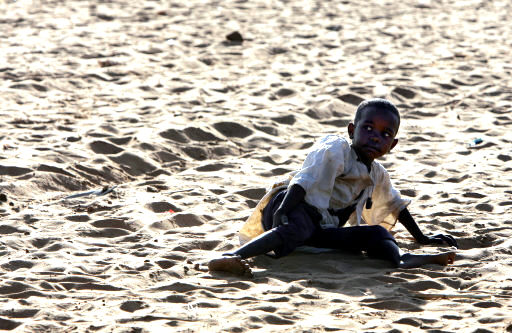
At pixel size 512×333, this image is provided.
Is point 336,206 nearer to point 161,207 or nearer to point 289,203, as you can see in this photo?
point 289,203

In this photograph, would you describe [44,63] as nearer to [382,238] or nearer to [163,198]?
[163,198]

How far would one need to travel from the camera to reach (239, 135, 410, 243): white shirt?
4.18 meters

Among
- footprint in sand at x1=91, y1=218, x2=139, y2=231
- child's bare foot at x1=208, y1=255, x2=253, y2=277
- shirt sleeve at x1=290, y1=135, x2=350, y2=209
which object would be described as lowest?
footprint in sand at x1=91, y1=218, x2=139, y2=231

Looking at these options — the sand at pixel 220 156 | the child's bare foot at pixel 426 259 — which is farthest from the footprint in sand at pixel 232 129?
the child's bare foot at pixel 426 259

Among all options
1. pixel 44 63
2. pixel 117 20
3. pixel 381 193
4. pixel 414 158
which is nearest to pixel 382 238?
pixel 381 193

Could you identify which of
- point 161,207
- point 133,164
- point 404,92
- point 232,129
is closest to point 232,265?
point 161,207

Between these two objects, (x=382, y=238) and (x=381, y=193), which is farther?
(x=381, y=193)

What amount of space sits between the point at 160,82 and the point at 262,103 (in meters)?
1.20

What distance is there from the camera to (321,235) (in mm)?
4281

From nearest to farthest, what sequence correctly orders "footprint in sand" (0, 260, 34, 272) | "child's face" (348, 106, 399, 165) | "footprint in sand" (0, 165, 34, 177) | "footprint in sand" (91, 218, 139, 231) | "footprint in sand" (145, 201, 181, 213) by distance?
"footprint in sand" (0, 260, 34, 272), "child's face" (348, 106, 399, 165), "footprint in sand" (91, 218, 139, 231), "footprint in sand" (145, 201, 181, 213), "footprint in sand" (0, 165, 34, 177)

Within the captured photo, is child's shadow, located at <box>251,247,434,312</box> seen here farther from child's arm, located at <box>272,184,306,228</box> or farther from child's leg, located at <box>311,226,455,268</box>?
child's arm, located at <box>272,184,306,228</box>

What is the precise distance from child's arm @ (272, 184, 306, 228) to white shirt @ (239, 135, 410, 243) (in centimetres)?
3

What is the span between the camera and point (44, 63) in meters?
8.73

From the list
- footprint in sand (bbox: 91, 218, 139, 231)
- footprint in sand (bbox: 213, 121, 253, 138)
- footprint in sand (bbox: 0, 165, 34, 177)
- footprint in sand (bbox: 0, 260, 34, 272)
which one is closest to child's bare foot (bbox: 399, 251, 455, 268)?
footprint in sand (bbox: 91, 218, 139, 231)
